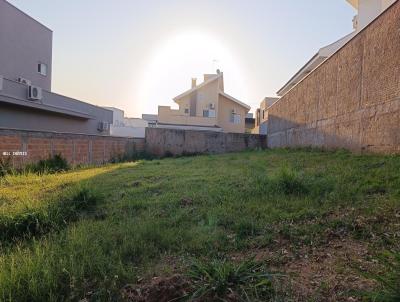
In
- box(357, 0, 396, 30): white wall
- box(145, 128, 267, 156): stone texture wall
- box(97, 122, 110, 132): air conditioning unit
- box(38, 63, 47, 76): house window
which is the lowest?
box(145, 128, 267, 156): stone texture wall

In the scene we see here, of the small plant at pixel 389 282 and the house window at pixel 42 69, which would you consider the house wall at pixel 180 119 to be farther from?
the small plant at pixel 389 282

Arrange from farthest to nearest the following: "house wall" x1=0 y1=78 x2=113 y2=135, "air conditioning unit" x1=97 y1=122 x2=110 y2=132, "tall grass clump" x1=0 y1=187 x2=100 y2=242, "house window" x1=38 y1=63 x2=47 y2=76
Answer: "air conditioning unit" x1=97 y1=122 x2=110 y2=132
"house window" x1=38 y1=63 x2=47 y2=76
"house wall" x1=0 y1=78 x2=113 y2=135
"tall grass clump" x1=0 y1=187 x2=100 y2=242

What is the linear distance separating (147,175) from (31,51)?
1359cm

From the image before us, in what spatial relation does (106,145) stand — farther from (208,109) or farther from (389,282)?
(208,109)

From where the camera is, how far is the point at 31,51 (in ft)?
56.6

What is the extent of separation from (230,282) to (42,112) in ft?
50.9

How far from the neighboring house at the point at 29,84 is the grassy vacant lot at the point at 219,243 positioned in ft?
31.4

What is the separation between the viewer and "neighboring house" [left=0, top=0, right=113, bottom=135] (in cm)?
1318

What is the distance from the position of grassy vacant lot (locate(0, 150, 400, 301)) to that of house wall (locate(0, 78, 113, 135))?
30.1ft

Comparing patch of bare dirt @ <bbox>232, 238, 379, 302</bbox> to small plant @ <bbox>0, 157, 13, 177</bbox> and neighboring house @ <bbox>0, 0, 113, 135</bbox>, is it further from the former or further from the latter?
neighboring house @ <bbox>0, 0, 113, 135</bbox>

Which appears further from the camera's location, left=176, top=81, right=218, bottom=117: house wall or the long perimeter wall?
left=176, top=81, right=218, bottom=117: house wall

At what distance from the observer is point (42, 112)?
15383 millimetres

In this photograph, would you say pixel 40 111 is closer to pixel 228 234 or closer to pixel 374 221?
pixel 228 234

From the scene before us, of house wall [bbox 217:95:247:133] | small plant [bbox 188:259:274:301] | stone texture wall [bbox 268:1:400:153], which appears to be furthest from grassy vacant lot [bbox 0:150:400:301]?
house wall [bbox 217:95:247:133]
